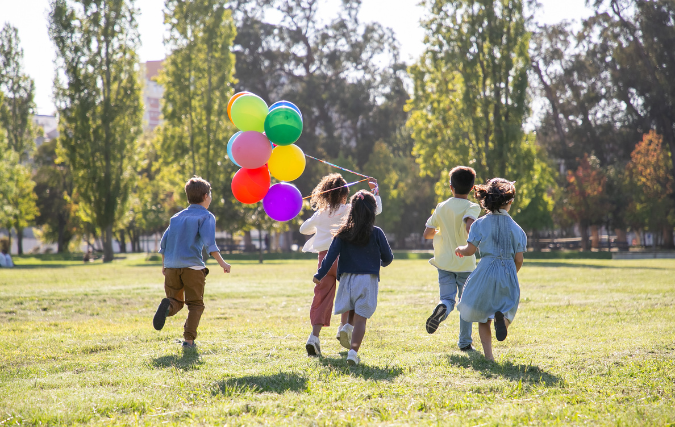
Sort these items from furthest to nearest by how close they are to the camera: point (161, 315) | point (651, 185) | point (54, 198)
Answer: point (54, 198)
point (651, 185)
point (161, 315)

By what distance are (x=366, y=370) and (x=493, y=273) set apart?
1.37 m

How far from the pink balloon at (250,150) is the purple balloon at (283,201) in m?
0.36

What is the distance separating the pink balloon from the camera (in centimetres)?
706

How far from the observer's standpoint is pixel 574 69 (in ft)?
135

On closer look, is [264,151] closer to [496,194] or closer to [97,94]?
[496,194]

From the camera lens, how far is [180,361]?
17.5ft

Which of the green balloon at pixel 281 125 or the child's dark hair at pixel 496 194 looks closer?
the child's dark hair at pixel 496 194

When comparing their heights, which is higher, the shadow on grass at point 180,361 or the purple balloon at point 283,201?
the purple balloon at point 283,201

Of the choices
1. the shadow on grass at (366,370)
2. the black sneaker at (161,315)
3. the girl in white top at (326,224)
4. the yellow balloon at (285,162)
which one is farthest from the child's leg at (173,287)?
the yellow balloon at (285,162)

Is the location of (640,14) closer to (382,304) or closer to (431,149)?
(431,149)

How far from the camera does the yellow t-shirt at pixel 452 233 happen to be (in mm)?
6047

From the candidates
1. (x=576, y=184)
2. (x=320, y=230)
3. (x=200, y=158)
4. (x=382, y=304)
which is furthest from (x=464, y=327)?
(x=576, y=184)

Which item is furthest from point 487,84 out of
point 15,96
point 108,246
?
point 15,96

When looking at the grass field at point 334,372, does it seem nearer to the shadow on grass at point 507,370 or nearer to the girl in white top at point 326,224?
the shadow on grass at point 507,370
